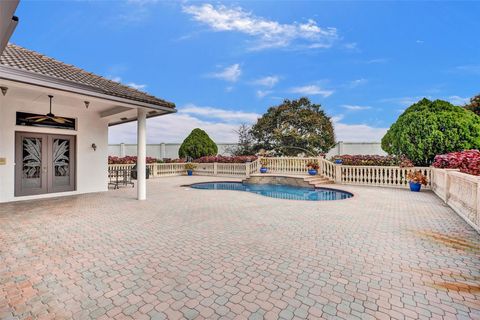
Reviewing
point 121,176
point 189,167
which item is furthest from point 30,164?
point 189,167

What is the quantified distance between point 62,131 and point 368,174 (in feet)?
44.9

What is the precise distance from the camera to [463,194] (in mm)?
6398

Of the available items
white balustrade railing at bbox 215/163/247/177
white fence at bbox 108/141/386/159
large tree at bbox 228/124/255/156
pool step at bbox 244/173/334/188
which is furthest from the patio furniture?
large tree at bbox 228/124/255/156

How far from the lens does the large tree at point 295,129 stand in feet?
64.0

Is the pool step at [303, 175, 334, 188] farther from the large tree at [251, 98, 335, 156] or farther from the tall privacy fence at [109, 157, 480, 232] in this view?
the large tree at [251, 98, 335, 156]

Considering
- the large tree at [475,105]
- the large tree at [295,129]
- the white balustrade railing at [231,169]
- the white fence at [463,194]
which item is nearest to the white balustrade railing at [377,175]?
the white fence at [463,194]

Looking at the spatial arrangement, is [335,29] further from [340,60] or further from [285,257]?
[285,257]

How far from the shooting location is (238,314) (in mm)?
2289

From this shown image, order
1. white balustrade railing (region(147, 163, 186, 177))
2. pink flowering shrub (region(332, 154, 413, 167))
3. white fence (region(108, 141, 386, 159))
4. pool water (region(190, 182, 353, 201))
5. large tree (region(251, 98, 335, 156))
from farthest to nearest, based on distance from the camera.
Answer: large tree (region(251, 98, 335, 156)) < white fence (region(108, 141, 386, 159)) < white balustrade railing (region(147, 163, 186, 177)) < pink flowering shrub (region(332, 154, 413, 167)) < pool water (region(190, 182, 353, 201))

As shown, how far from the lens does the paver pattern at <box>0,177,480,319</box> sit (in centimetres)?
240

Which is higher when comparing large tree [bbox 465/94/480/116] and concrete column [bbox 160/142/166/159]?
large tree [bbox 465/94/480/116]

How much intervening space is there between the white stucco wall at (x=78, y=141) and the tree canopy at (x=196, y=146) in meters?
9.28

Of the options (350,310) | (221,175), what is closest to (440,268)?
(350,310)

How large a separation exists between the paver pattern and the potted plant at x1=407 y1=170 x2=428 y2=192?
4.94 metres
